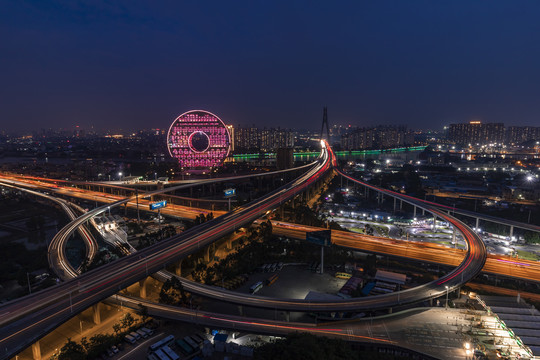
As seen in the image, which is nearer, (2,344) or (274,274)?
(2,344)

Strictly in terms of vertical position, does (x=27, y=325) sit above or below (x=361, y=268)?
above

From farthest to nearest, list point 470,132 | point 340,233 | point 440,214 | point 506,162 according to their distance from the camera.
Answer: point 470,132
point 506,162
point 440,214
point 340,233

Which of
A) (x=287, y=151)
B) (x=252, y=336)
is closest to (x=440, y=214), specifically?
(x=252, y=336)

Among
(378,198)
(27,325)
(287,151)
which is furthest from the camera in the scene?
(287,151)

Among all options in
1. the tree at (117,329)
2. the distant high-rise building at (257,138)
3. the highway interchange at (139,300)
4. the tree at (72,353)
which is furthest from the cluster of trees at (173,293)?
the distant high-rise building at (257,138)

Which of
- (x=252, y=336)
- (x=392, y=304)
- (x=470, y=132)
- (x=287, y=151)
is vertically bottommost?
(x=252, y=336)

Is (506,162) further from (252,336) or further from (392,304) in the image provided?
(252,336)
